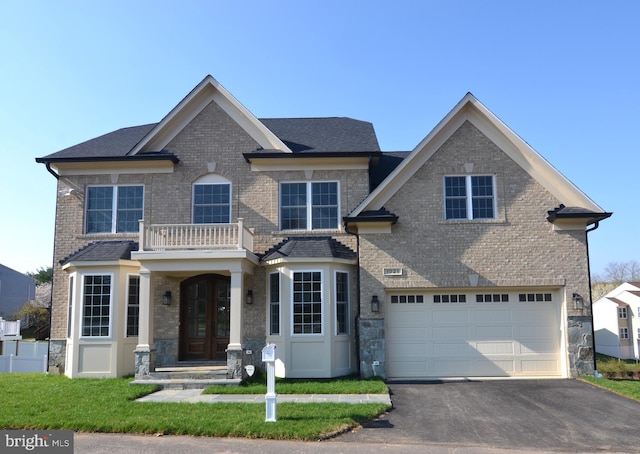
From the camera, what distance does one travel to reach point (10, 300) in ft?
147

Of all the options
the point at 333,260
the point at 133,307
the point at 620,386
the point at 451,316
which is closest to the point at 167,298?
the point at 133,307

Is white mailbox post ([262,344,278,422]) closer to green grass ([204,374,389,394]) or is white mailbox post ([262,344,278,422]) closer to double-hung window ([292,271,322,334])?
green grass ([204,374,389,394])

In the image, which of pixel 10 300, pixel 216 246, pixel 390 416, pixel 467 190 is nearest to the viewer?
pixel 390 416

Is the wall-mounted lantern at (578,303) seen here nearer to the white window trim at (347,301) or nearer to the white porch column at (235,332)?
the white window trim at (347,301)

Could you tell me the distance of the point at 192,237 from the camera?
1512cm

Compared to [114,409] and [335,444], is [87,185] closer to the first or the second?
[114,409]

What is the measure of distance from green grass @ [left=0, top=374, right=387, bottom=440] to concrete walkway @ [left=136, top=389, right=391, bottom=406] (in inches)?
21.6

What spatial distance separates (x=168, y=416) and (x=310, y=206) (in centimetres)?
869

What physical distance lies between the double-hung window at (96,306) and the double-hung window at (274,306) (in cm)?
480

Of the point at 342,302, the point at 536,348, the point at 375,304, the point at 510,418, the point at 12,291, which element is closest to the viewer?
the point at 510,418

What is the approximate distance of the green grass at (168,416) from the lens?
9031mm

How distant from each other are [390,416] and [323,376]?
481cm

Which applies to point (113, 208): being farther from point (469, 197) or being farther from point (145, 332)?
point (469, 197)

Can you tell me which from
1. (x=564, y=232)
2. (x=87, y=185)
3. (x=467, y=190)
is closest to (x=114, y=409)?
(x=87, y=185)
